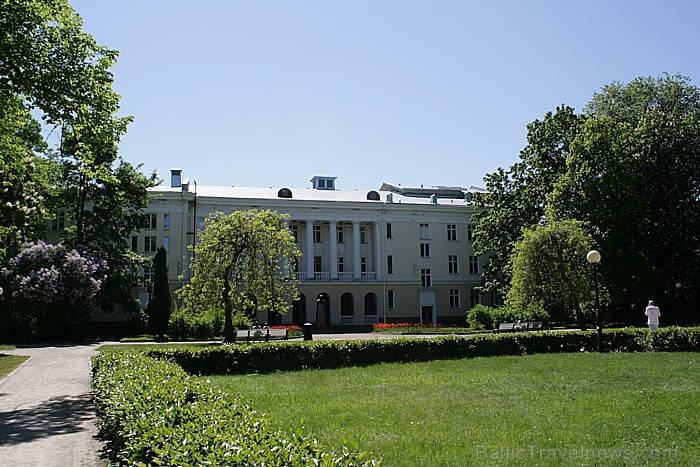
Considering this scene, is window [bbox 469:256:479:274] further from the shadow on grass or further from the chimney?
the shadow on grass

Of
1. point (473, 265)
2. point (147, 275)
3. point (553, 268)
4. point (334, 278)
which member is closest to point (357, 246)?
point (334, 278)

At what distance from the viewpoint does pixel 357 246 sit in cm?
5006

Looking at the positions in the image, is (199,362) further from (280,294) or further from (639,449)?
(639,449)

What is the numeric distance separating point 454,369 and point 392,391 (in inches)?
175

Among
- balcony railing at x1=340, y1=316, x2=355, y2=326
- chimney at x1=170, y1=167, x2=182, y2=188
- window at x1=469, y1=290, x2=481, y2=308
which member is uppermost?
chimney at x1=170, y1=167, x2=182, y2=188

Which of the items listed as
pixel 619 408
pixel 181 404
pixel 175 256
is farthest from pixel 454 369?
pixel 175 256

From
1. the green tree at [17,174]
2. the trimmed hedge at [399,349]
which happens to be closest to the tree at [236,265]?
the trimmed hedge at [399,349]

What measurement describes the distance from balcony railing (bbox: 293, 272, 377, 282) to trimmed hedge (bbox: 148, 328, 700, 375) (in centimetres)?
2860

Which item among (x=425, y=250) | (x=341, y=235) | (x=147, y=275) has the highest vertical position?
(x=341, y=235)

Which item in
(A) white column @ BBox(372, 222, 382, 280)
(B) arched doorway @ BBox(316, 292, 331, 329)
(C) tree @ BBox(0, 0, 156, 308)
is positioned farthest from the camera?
(A) white column @ BBox(372, 222, 382, 280)

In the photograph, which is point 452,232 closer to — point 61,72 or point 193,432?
point 61,72

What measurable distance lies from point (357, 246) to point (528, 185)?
1627 cm

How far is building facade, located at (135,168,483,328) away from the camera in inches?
1795

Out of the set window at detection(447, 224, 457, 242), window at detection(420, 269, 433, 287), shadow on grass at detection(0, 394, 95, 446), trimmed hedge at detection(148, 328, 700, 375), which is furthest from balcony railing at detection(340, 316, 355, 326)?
shadow on grass at detection(0, 394, 95, 446)
